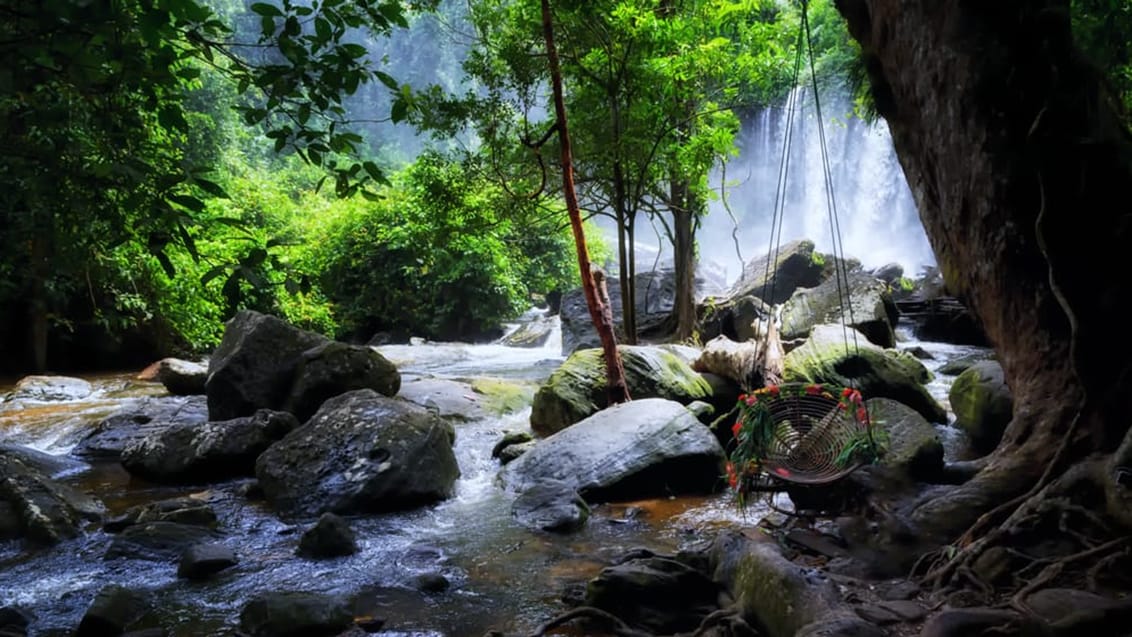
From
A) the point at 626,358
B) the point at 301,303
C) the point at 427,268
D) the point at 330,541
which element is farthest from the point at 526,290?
the point at 330,541

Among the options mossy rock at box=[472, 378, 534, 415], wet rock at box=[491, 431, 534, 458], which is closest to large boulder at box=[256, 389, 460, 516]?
wet rock at box=[491, 431, 534, 458]

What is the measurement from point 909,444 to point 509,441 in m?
3.86

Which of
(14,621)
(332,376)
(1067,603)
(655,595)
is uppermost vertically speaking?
(332,376)

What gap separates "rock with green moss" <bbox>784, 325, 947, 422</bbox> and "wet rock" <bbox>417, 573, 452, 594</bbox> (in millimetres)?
4792

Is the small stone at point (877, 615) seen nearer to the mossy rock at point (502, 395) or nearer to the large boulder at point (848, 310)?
the mossy rock at point (502, 395)

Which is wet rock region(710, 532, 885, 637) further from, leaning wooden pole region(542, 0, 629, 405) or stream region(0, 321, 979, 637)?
leaning wooden pole region(542, 0, 629, 405)

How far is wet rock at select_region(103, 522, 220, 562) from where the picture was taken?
464cm

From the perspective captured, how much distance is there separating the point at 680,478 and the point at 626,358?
7.50ft

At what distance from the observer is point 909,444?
4.57 m

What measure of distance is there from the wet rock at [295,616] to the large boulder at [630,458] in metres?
2.40

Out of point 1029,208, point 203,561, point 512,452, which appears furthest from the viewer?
point 512,452

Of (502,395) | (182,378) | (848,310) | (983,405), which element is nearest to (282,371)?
(502,395)

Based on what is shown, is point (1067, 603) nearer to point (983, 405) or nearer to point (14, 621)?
point (983, 405)

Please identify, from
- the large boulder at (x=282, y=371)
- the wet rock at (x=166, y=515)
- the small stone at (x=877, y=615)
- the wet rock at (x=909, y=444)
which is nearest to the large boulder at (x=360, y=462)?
the wet rock at (x=166, y=515)
